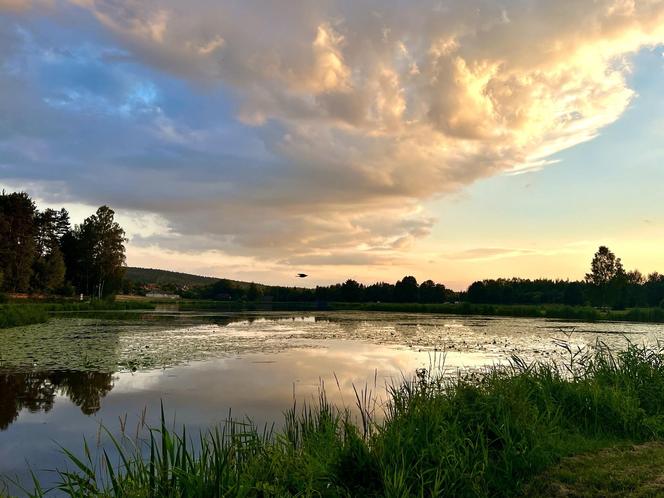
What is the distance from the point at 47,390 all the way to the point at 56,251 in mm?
58697

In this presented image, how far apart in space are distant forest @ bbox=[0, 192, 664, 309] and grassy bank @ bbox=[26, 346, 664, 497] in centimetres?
5120

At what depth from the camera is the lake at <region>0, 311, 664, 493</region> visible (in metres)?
8.59

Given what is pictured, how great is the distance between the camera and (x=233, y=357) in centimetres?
1742

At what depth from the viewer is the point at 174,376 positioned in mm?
13648

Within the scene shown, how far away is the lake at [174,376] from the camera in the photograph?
8.59 meters

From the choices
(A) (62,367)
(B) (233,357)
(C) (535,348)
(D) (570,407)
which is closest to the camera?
(D) (570,407)

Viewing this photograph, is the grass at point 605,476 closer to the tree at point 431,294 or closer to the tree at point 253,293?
the tree at point 431,294

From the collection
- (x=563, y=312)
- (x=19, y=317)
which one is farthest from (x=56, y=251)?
(x=563, y=312)

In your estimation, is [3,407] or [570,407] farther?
[3,407]

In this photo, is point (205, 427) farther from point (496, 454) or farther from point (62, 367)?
point (62, 367)

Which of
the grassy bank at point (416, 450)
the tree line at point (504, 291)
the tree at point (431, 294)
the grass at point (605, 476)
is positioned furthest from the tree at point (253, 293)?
the grass at point (605, 476)

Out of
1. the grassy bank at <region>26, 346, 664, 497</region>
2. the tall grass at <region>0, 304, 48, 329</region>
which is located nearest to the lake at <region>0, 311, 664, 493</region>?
the grassy bank at <region>26, 346, 664, 497</region>

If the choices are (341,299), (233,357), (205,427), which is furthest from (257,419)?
(341,299)

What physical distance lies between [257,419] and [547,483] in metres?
5.59
